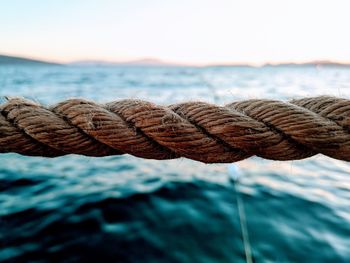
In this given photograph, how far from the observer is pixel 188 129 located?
49.1 inches

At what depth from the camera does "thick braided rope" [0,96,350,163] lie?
1225mm

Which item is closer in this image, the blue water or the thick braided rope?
the thick braided rope

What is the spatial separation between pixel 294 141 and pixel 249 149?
0.56 ft

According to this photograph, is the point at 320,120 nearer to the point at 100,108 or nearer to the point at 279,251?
the point at 100,108

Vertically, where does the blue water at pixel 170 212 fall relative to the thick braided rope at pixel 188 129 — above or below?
below

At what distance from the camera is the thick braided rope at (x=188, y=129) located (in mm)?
1225

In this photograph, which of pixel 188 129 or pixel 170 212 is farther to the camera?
pixel 170 212

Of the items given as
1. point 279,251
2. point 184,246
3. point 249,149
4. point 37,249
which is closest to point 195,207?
point 184,246

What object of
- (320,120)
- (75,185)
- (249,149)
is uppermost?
(320,120)

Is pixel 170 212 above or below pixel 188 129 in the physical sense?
below

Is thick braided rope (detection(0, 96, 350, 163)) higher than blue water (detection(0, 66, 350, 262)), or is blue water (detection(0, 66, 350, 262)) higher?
thick braided rope (detection(0, 96, 350, 163))

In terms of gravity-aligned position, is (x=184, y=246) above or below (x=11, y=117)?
below

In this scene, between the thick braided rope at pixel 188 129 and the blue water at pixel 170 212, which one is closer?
the thick braided rope at pixel 188 129

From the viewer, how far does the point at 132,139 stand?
49.6 inches
